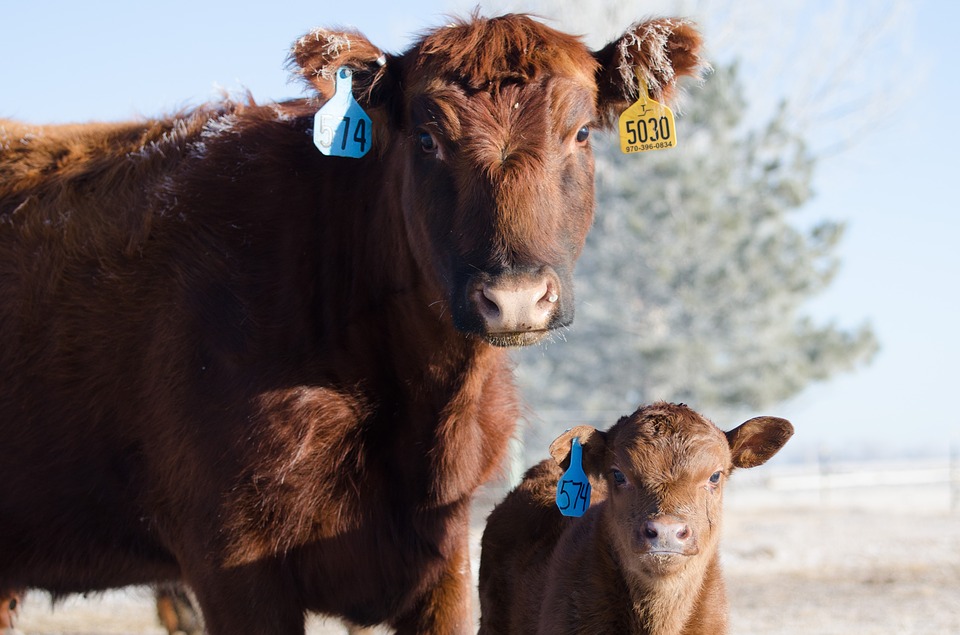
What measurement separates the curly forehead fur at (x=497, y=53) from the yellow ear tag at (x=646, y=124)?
384mm

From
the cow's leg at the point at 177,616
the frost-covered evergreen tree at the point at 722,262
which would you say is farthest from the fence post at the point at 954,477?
the cow's leg at the point at 177,616

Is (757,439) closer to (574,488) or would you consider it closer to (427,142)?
(574,488)

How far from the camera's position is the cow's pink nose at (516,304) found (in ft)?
11.5

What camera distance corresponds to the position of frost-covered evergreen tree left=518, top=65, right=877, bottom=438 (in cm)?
2150

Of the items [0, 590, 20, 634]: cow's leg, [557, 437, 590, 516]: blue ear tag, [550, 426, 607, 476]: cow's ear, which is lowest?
[0, 590, 20, 634]: cow's leg

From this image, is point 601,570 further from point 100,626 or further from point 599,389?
point 599,389

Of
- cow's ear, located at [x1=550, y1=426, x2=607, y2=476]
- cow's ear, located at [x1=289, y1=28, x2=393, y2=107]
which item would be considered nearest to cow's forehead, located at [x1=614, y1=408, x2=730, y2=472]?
cow's ear, located at [x1=550, y1=426, x2=607, y2=476]

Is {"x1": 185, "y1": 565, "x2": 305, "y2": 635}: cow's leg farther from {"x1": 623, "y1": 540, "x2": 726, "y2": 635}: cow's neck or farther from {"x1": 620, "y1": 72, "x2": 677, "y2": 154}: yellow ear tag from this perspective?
{"x1": 620, "y1": 72, "x2": 677, "y2": 154}: yellow ear tag

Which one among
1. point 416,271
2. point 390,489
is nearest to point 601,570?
point 390,489

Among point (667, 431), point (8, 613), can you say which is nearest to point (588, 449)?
point (667, 431)

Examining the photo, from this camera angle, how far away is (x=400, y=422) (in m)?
4.41

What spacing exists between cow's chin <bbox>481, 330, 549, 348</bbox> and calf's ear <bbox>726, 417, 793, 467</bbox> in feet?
3.73

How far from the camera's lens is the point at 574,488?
4383mm

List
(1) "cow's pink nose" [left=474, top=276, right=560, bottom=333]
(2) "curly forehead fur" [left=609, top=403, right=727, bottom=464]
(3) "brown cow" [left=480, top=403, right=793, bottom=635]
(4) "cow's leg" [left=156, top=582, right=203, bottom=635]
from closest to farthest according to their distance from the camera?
(1) "cow's pink nose" [left=474, top=276, right=560, bottom=333] < (3) "brown cow" [left=480, top=403, right=793, bottom=635] < (2) "curly forehead fur" [left=609, top=403, right=727, bottom=464] < (4) "cow's leg" [left=156, top=582, right=203, bottom=635]
